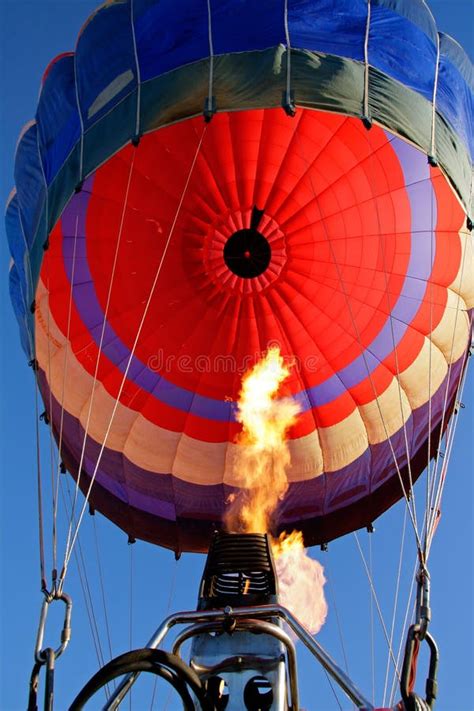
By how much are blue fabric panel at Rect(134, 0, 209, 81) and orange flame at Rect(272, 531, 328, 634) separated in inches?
193

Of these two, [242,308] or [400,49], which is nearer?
[400,49]

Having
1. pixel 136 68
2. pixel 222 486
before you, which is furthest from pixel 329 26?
pixel 222 486

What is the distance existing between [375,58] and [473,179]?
1627 mm

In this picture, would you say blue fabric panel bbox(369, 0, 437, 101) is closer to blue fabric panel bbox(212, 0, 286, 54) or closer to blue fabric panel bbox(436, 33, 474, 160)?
blue fabric panel bbox(436, 33, 474, 160)

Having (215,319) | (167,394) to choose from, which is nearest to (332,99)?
(215,319)

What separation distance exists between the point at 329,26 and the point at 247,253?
2.85 m

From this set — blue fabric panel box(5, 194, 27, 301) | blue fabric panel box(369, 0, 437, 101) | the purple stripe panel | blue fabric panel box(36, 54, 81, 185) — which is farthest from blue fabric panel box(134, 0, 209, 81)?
the purple stripe panel

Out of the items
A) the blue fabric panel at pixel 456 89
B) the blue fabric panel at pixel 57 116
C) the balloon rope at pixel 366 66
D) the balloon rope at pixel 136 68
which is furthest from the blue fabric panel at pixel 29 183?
the blue fabric panel at pixel 456 89

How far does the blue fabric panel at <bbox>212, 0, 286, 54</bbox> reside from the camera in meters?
6.34

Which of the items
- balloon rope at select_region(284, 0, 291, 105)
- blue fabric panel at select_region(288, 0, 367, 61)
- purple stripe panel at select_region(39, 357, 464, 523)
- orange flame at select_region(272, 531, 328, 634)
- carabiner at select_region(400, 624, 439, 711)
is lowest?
carabiner at select_region(400, 624, 439, 711)

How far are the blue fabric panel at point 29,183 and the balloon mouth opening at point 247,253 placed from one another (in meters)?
2.12

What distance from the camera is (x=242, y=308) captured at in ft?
29.6

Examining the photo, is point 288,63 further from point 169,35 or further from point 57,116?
point 57,116

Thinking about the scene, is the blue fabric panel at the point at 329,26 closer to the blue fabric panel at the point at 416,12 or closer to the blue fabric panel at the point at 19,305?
the blue fabric panel at the point at 416,12
